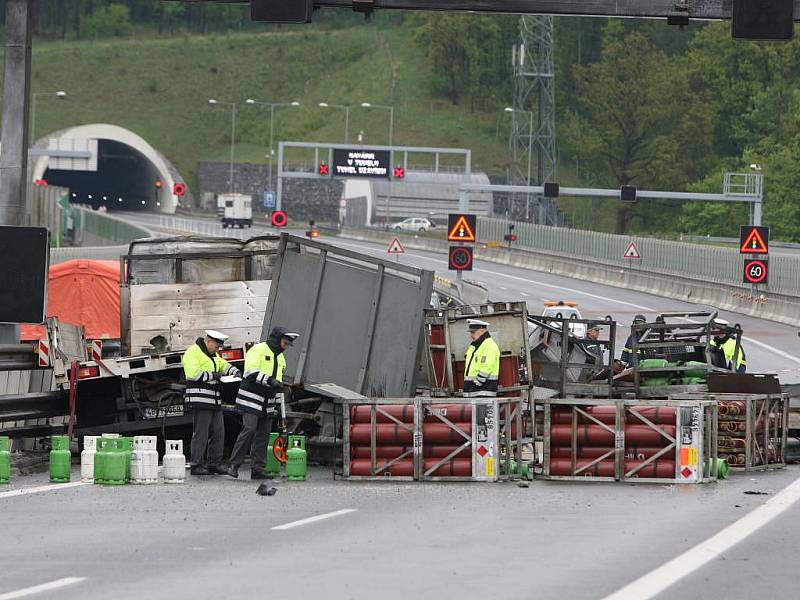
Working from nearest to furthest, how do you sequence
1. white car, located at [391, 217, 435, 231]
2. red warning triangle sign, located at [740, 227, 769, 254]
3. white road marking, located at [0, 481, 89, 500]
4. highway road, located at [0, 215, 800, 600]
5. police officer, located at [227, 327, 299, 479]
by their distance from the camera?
highway road, located at [0, 215, 800, 600] → white road marking, located at [0, 481, 89, 500] → police officer, located at [227, 327, 299, 479] → red warning triangle sign, located at [740, 227, 769, 254] → white car, located at [391, 217, 435, 231]

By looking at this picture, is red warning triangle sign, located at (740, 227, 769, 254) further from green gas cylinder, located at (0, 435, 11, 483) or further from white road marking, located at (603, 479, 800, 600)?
green gas cylinder, located at (0, 435, 11, 483)

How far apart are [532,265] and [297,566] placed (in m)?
74.1

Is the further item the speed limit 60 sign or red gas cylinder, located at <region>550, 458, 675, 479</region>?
the speed limit 60 sign

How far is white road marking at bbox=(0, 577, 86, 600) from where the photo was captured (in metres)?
10.3

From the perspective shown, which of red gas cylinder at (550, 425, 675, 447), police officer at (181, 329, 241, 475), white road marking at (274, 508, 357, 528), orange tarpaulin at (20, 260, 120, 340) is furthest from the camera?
orange tarpaulin at (20, 260, 120, 340)

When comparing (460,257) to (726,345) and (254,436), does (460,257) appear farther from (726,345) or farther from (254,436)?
(254,436)

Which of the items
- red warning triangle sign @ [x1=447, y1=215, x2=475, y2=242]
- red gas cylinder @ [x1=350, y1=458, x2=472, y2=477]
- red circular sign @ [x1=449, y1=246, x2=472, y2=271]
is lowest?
red gas cylinder @ [x1=350, y1=458, x2=472, y2=477]

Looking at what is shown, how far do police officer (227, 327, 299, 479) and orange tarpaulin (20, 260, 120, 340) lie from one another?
39.1ft

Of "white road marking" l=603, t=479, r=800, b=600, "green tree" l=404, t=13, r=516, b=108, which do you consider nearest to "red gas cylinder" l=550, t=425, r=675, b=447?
"white road marking" l=603, t=479, r=800, b=600

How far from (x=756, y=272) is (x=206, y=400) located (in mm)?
35786

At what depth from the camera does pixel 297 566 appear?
11.5 meters

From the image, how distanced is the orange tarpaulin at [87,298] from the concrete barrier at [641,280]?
3329 cm

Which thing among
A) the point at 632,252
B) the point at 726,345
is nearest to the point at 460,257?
the point at 726,345

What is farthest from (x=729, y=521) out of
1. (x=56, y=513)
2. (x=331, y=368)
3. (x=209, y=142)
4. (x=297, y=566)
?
(x=209, y=142)
